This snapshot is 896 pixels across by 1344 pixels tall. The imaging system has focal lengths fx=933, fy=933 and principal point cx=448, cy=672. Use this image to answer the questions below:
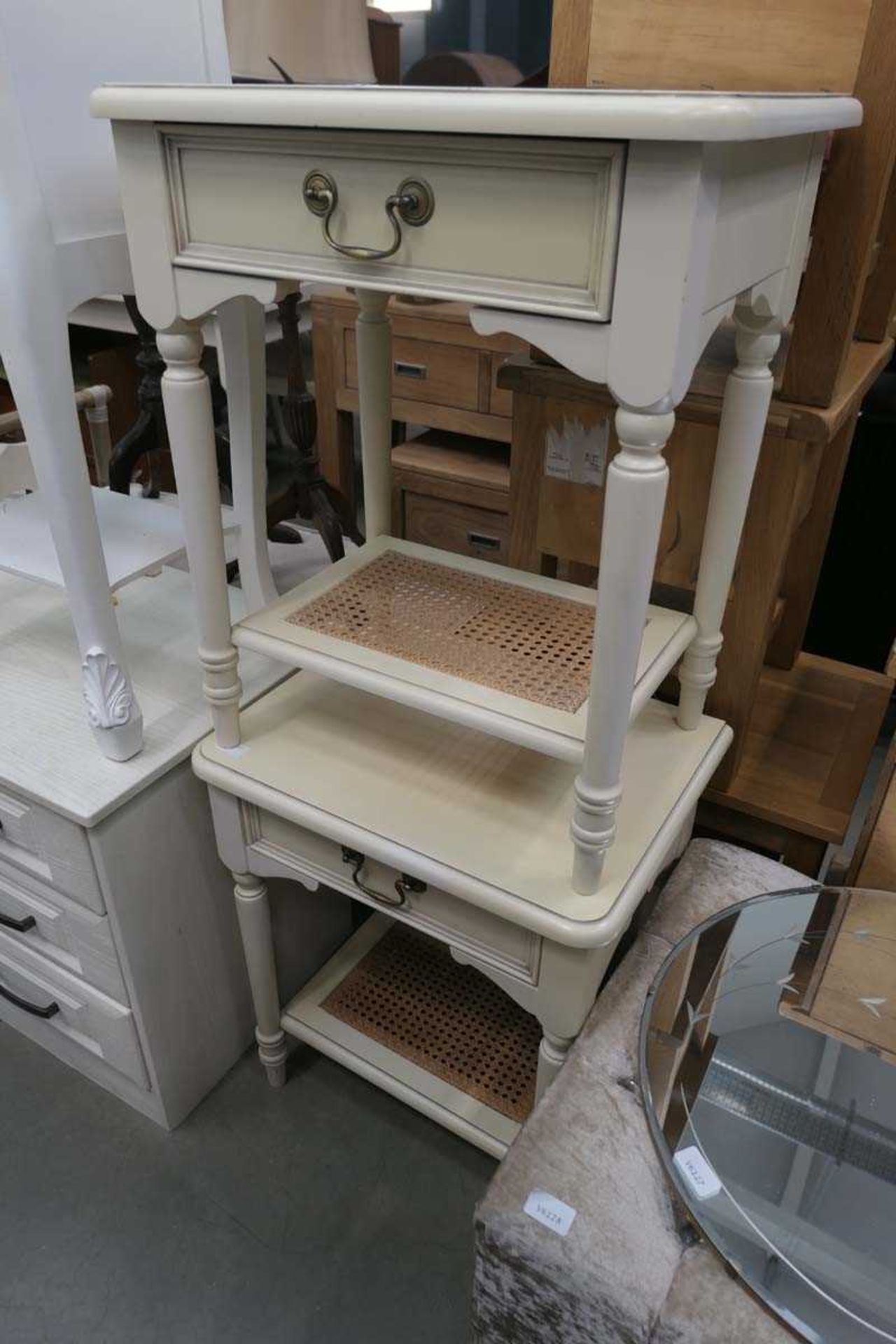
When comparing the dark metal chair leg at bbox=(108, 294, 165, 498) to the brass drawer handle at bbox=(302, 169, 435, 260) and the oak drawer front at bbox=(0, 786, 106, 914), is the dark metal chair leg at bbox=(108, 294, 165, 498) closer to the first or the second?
the oak drawer front at bbox=(0, 786, 106, 914)

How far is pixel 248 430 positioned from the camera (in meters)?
1.28

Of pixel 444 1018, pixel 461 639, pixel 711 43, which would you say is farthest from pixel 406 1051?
pixel 711 43

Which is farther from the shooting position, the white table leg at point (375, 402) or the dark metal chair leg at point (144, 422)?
the dark metal chair leg at point (144, 422)

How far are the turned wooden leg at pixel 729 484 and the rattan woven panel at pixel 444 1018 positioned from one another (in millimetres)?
562

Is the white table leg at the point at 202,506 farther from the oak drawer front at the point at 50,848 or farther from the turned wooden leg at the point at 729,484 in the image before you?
the turned wooden leg at the point at 729,484

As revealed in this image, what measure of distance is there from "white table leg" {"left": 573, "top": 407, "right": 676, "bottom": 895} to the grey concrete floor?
66cm

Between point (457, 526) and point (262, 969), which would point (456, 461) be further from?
point (262, 969)

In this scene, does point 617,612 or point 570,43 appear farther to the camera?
point 570,43

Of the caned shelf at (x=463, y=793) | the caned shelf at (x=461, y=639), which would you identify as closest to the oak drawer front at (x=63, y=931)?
the caned shelf at (x=463, y=793)

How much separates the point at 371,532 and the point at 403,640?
332mm

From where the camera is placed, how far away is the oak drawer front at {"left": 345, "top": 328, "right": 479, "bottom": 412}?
6.88 ft

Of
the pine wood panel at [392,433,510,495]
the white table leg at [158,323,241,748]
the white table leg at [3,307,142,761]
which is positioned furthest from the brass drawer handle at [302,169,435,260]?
the pine wood panel at [392,433,510,495]

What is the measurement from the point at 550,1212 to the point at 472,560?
721 millimetres

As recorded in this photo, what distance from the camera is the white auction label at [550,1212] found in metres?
0.81
